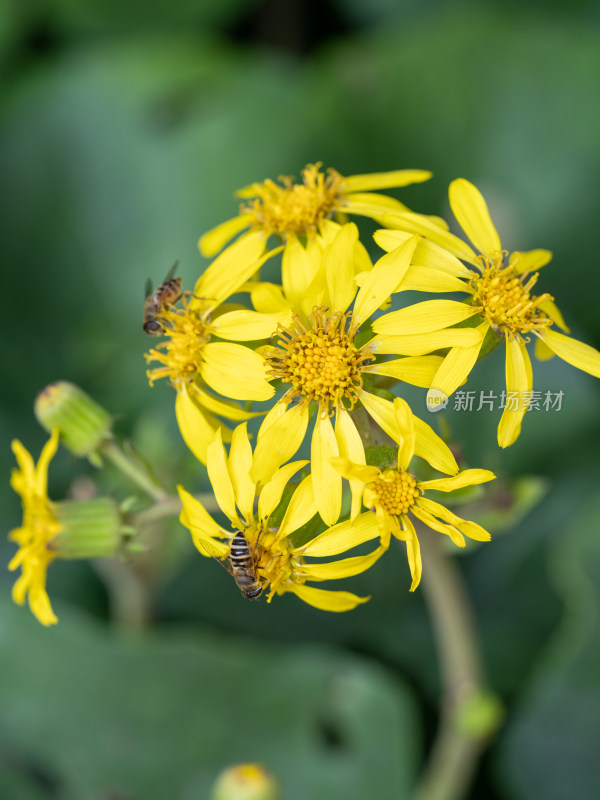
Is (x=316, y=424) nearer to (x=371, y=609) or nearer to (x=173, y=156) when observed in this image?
(x=371, y=609)

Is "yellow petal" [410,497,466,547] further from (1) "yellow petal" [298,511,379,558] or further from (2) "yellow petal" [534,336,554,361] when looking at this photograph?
(2) "yellow petal" [534,336,554,361]

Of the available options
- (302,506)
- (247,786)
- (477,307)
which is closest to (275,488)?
(302,506)

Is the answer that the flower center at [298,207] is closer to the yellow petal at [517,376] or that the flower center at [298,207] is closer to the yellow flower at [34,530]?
the yellow petal at [517,376]

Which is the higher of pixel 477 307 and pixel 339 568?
pixel 477 307

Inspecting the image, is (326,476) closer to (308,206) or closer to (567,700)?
(308,206)

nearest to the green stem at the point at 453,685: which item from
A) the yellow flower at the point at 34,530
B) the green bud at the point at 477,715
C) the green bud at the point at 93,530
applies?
the green bud at the point at 477,715
